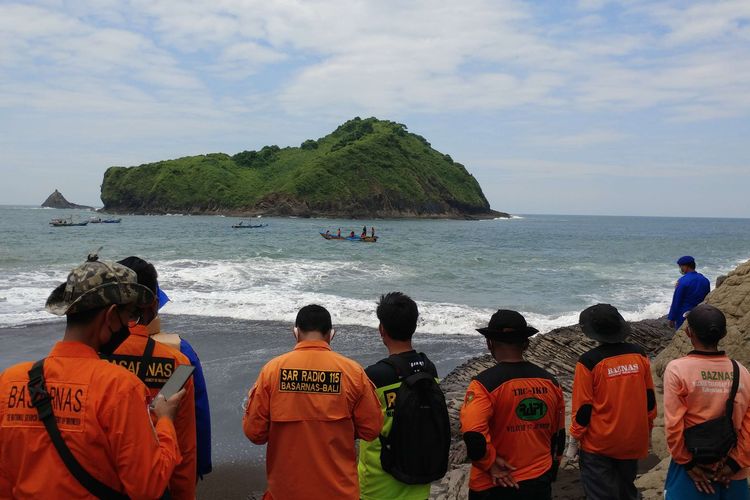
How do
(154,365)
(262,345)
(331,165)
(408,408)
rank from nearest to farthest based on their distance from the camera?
1. (154,365)
2. (408,408)
3. (262,345)
4. (331,165)

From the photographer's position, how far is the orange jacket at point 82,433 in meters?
1.89

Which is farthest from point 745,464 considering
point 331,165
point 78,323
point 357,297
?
point 331,165

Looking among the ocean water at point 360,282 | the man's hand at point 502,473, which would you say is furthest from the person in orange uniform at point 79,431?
the ocean water at point 360,282

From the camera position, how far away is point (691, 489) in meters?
3.26

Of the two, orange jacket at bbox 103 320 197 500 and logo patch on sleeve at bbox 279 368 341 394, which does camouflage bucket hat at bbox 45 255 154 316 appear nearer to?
orange jacket at bbox 103 320 197 500

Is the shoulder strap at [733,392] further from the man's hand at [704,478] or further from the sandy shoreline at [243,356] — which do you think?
the sandy shoreline at [243,356]

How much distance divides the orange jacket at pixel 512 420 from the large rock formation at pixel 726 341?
1.76 m

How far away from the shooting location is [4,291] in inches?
742

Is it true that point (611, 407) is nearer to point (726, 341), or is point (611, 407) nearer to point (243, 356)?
point (726, 341)

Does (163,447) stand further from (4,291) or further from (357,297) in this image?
(4,291)

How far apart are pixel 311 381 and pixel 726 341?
5.26 metres

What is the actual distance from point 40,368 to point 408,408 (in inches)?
69.0

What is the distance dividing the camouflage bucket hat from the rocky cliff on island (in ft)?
12.0

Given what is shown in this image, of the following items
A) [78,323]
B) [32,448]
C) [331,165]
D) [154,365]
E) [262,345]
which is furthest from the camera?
[331,165]
